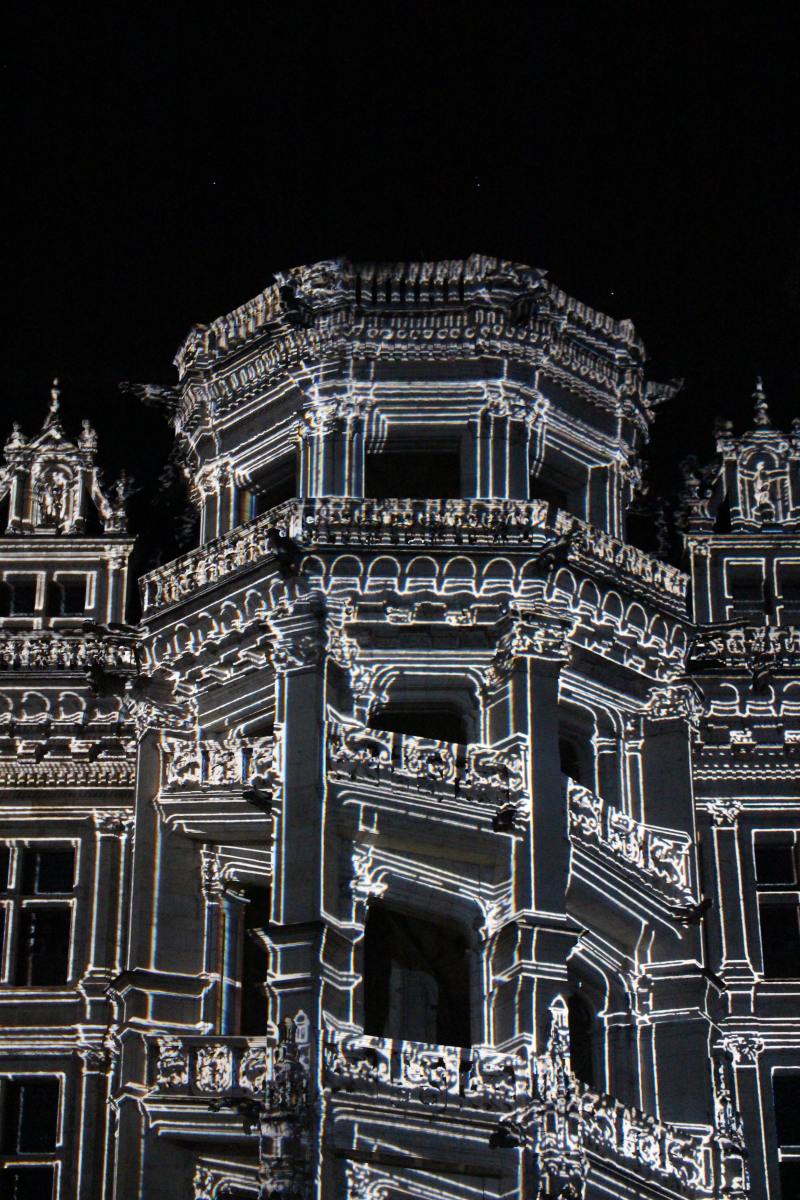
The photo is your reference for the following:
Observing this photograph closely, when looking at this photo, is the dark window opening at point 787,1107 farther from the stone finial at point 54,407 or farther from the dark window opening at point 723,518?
the stone finial at point 54,407

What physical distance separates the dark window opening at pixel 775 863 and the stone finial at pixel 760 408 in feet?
28.6

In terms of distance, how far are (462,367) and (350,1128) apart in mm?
14538

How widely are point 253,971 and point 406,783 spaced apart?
5126 mm

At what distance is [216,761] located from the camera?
4138 centimetres

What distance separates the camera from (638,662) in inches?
1665

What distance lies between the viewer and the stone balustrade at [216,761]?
40.4m

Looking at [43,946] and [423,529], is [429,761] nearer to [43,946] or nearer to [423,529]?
[423,529]

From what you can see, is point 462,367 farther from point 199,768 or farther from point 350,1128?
point 350,1128

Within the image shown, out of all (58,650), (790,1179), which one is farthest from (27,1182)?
(790,1179)

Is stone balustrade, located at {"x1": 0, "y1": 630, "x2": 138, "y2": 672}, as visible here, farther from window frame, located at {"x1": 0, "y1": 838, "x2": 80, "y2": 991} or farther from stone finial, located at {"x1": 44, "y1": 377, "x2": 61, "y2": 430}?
stone finial, located at {"x1": 44, "y1": 377, "x2": 61, "y2": 430}

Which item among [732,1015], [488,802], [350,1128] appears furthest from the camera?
[732,1015]

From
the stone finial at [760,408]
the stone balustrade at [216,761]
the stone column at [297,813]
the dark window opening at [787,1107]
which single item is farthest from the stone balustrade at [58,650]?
the dark window opening at [787,1107]

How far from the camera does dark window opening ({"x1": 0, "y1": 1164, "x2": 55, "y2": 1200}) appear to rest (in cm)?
4038

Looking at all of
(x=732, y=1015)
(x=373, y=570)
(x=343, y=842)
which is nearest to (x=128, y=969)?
(x=343, y=842)
